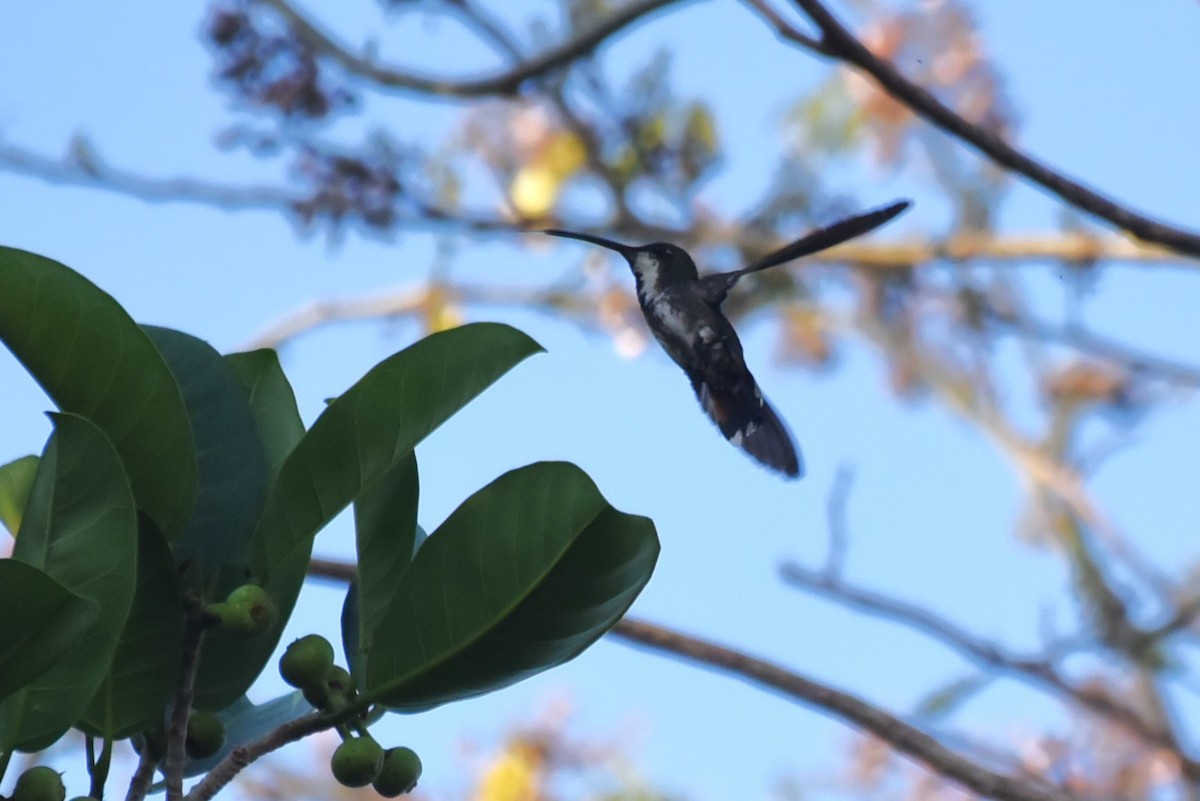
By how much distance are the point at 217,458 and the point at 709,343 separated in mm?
751

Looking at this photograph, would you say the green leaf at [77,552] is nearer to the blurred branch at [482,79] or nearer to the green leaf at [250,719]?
the green leaf at [250,719]

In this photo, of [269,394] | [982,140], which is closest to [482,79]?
[982,140]

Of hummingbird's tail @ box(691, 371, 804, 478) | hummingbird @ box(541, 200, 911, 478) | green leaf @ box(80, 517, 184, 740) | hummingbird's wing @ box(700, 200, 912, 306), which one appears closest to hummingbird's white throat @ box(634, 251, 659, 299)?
hummingbird @ box(541, 200, 911, 478)

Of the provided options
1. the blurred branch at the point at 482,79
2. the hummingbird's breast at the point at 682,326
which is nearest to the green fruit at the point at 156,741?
the hummingbird's breast at the point at 682,326

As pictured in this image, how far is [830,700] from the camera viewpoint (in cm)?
180

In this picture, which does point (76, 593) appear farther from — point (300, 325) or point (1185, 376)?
point (300, 325)

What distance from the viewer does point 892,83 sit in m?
2.21

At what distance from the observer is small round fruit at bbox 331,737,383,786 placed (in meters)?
0.98

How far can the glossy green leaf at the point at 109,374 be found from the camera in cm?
100

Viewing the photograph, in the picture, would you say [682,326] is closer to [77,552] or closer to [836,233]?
[836,233]

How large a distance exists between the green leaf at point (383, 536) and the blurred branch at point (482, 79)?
1692 mm

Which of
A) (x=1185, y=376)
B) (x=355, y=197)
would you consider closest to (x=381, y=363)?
(x=355, y=197)

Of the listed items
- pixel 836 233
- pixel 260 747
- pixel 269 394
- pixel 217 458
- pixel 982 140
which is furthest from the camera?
pixel 982 140

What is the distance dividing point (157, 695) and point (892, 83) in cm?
156
